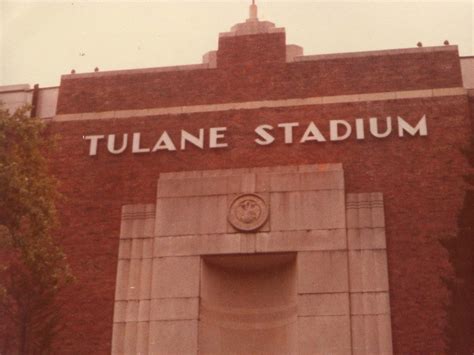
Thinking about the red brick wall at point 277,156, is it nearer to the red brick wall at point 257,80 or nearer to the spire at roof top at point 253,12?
the red brick wall at point 257,80

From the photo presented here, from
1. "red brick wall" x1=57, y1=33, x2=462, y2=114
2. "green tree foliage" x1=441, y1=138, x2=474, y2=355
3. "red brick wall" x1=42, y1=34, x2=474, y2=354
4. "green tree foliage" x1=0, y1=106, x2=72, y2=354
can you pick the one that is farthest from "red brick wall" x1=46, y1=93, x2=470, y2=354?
"green tree foliage" x1=441, y1=138, x2=474, y2=355

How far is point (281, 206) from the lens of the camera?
2391 centimetres

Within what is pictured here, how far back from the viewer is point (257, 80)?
2712cm

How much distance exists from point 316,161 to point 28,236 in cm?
974

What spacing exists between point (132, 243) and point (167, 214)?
130cm

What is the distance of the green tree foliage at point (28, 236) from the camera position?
18.5 m

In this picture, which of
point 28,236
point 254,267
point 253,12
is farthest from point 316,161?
point 28,236

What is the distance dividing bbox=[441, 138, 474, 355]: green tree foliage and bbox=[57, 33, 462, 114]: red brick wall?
261 inches

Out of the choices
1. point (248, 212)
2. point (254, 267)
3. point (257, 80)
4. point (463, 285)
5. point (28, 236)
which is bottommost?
point (463, 285)

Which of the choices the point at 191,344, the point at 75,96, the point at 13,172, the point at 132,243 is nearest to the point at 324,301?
the point at 191,344

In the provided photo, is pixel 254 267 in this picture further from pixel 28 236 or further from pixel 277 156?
pixel 28 236

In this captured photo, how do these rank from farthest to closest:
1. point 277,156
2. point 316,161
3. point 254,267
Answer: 1. point 277,156
2. point 316,161
3. point 254,267

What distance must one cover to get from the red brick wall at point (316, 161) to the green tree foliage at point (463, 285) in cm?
300

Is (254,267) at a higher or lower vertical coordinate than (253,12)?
lower
